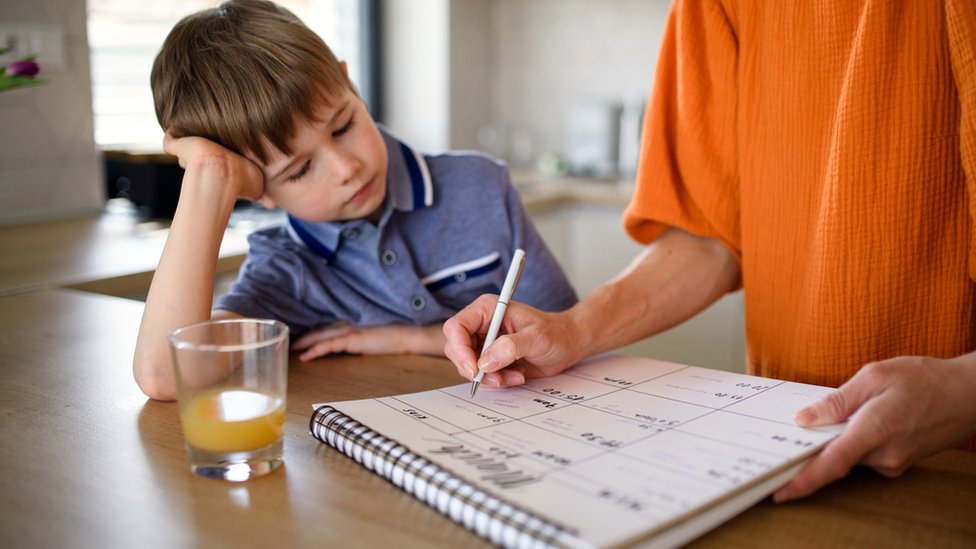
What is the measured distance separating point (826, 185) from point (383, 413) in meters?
0.52

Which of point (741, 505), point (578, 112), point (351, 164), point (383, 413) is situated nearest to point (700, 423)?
point (741, 505)

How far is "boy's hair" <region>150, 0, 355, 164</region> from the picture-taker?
1.05 m

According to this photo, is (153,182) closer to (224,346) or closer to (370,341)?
(370,341)

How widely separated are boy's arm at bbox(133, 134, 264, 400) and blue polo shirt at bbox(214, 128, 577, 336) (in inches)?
5.4

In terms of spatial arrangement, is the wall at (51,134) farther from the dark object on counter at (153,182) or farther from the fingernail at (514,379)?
the fingernail at (514,379)

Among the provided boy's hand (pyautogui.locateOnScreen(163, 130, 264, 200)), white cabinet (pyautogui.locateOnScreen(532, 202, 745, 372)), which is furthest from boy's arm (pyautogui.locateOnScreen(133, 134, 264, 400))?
white cabinet (pyautogui.locateOnScreen(532, 202, 745, 372))

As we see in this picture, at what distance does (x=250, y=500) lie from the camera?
0.60 m

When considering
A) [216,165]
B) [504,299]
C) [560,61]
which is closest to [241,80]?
[216,165]

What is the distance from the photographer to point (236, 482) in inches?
24.8

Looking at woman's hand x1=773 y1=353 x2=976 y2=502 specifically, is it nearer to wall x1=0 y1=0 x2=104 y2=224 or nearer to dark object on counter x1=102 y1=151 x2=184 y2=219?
dark object on counter x1=102 y1=151 x2=184 y2=219

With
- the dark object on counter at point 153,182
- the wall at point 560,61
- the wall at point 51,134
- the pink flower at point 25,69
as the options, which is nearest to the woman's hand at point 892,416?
the pink flower at point 25,69

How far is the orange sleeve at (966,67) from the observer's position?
77 centimetres

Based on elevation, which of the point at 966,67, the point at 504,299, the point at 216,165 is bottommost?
the point at 504,299

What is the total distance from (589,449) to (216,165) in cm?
62
